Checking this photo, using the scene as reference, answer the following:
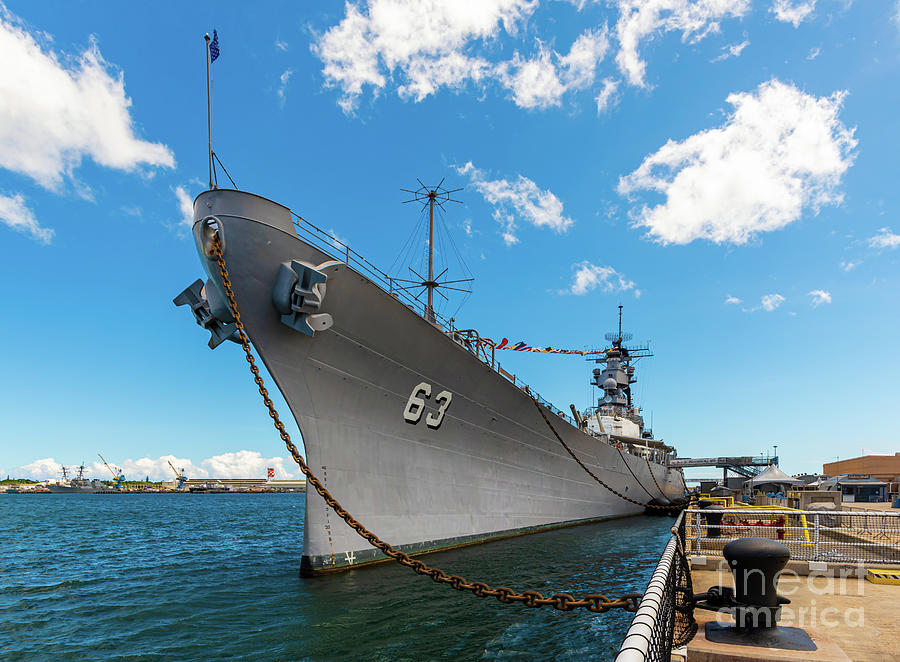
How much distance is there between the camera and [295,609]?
7094 millimetres

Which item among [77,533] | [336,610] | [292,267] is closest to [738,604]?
[336,610]

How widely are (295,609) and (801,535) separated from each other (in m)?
8.21

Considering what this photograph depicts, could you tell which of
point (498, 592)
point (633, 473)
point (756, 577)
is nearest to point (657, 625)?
point (756, 577)

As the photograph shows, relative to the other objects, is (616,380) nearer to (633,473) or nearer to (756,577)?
(633,473)

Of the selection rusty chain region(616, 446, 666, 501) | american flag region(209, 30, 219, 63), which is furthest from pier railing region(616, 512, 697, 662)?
rusty chain region(616, 446, 666, 501)

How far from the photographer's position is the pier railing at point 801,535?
5785 millimetres

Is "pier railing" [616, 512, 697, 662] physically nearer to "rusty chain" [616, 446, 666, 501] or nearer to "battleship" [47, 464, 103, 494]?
"rusty chain" [616, 446, 666, 501]

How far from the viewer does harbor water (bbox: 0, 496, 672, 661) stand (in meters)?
5.82

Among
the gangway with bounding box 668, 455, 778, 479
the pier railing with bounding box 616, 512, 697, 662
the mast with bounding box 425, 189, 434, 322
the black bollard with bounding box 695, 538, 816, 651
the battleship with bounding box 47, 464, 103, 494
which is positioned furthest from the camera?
the battleship with bounding box 47, 464, 103, 494

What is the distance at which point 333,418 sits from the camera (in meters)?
9.08

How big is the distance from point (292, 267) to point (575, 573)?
7551 mm

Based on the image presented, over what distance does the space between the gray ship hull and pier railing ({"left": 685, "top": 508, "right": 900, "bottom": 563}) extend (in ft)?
15.5

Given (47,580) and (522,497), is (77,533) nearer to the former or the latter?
(47,580)

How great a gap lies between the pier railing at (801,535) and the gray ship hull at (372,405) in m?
4.72
